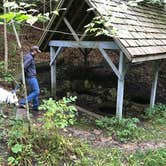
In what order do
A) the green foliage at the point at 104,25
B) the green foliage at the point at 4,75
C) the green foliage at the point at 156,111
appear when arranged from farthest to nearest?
1. the green foliage at the point at 4,75
2. the green foliage at the point at 156,111
3. the green foliage at the point at 104,25

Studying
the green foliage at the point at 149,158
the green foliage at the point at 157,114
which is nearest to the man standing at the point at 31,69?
the green foliage at the point at 149,158

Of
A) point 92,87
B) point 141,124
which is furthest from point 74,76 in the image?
point 141,124

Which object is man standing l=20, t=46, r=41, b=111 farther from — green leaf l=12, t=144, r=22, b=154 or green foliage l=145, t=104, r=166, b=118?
green foliage l=145, t=104, r=166, b=118

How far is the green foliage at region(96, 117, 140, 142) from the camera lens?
706 cm

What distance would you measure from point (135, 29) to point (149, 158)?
154 inches

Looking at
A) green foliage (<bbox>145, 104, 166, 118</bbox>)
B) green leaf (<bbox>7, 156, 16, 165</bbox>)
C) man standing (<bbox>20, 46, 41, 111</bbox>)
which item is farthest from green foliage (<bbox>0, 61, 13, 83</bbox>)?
green leaf (<bbox>7, 156, 16, 165</bbox>)

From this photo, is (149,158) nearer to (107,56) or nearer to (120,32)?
(120,32)

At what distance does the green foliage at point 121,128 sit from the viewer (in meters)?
7.06

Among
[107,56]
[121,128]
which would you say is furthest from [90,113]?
[107,56]

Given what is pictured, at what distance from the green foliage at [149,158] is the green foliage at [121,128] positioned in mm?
898

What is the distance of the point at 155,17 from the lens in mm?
10539

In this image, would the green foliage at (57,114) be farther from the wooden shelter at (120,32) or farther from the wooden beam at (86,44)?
the wooden beam at (86,44)

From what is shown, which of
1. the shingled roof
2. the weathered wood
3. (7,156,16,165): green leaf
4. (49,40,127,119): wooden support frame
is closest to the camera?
(7,156,16,165): green leaf

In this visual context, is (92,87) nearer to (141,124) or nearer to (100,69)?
(100,69)
